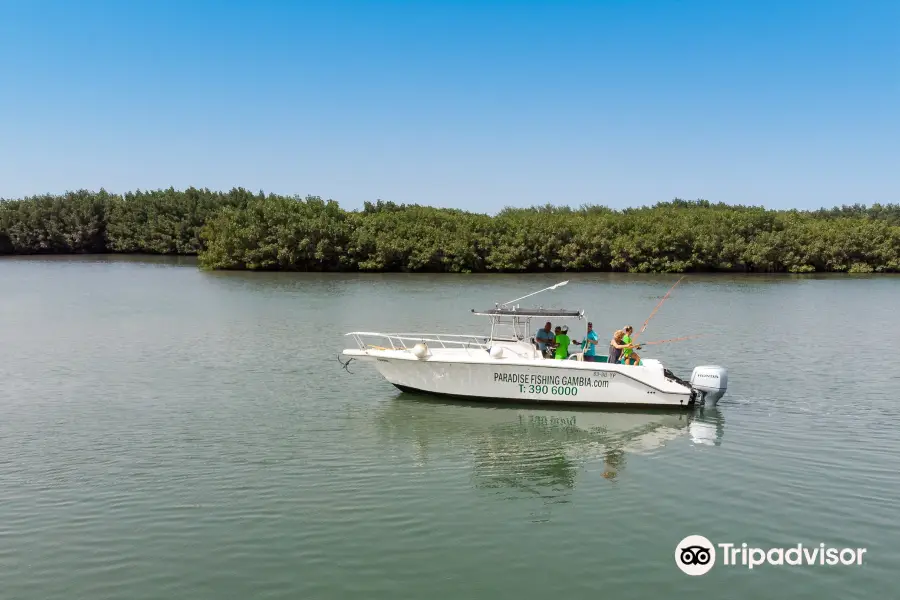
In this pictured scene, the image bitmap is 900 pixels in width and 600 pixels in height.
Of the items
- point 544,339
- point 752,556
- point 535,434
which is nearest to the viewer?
point 752,556

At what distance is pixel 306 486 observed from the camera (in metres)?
14.5

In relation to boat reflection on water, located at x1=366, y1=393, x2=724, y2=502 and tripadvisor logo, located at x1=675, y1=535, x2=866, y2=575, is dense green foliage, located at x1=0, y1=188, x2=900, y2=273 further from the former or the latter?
tripadvisor logo, located at x1=675, y1=535, x2=866, y2=575

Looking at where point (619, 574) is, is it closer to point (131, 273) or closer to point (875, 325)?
point (875, 325)

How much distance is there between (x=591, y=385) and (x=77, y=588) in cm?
1348

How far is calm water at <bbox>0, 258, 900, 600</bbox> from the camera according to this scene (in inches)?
→ 437

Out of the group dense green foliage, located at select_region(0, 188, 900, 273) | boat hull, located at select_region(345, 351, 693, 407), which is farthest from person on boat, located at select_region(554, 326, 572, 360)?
dense green foliage, located at select_region(0, 188, 900, 273)

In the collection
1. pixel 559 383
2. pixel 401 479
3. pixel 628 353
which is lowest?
pixel 401 479

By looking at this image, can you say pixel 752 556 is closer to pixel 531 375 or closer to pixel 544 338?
pixel 531 375

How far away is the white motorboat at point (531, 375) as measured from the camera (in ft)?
67.8

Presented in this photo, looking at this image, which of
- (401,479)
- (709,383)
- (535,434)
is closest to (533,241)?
(709,383)

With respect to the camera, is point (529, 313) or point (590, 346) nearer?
point (529, 313)

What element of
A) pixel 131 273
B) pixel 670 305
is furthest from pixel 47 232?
pixel 670 305

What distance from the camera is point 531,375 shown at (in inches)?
823

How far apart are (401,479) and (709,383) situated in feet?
31.7
